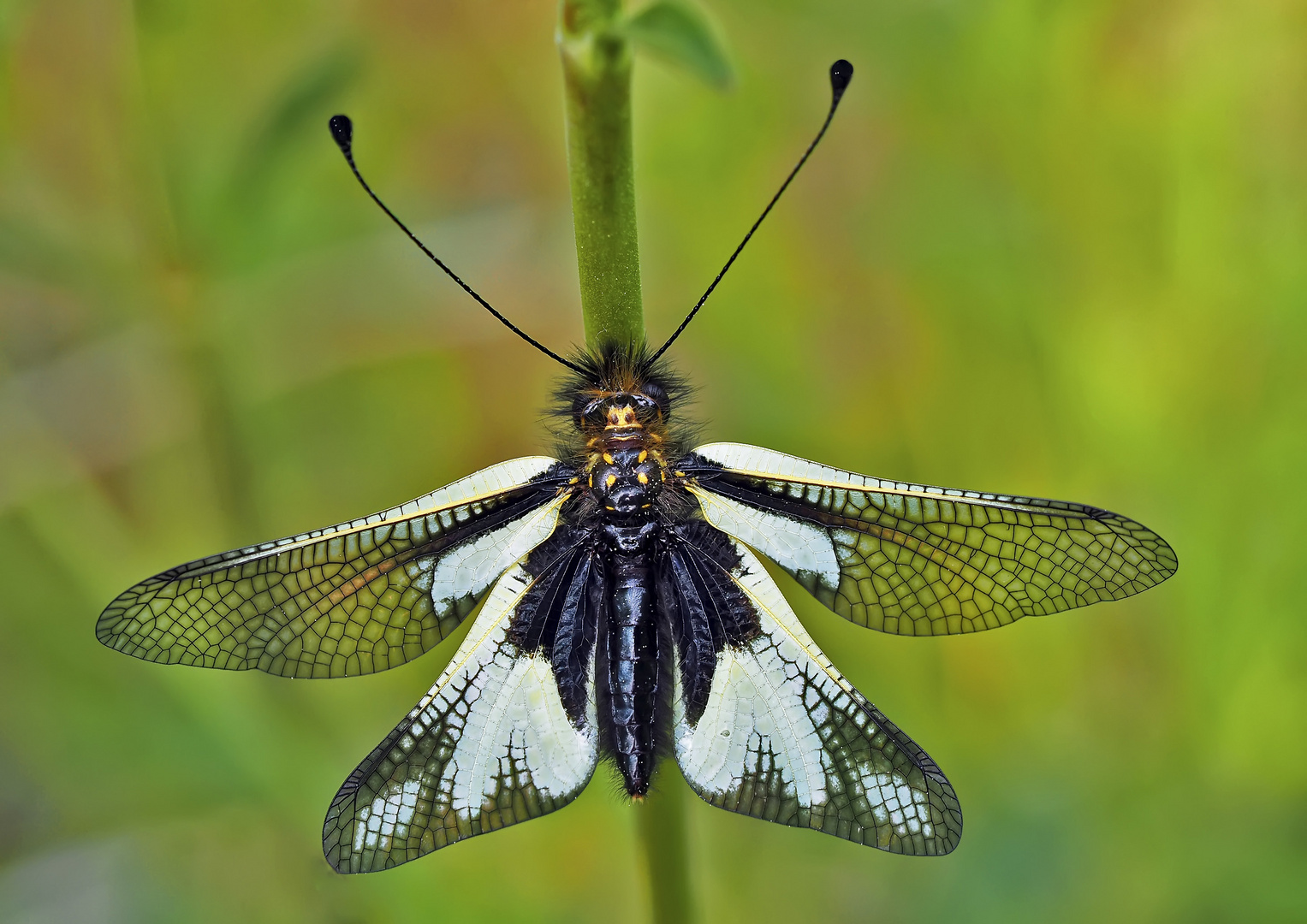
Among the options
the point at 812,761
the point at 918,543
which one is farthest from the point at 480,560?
the point at 918,543

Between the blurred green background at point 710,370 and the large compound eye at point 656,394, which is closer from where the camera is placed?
the large compound eye at point 656,394

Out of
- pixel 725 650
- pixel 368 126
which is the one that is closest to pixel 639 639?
pixel 725 650

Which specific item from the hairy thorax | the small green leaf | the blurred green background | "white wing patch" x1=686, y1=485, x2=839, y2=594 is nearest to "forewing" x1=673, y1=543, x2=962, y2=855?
"white wing patch" x1=686, y1=485, x2=839, y2=594

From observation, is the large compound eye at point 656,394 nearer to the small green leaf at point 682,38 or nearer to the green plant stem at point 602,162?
the green plant stem at point 602,162

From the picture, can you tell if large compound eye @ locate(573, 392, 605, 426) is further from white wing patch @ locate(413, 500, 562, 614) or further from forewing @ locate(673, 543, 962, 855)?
forewing @ locate(673, 543, 962, 855)

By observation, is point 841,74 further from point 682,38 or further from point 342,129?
point 342,129

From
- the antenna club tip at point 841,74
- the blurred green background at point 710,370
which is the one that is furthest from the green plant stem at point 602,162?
the blurred green background at point 710,370
